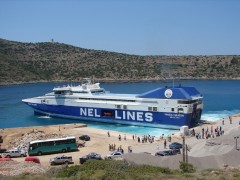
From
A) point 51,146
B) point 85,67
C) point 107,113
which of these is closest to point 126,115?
point 107,113

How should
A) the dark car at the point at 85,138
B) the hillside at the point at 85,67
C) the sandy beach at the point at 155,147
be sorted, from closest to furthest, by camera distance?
1. the sandy beach at the point at 155,147
2. the dark car at the point at 85,138
3. the hillside at the point at 85,67

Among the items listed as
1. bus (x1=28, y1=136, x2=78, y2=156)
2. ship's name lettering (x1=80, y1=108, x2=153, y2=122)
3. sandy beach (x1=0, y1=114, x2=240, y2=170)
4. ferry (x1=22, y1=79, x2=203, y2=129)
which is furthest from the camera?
ship's name lettering (x1=80, y1=108, x2=153, y2=122)

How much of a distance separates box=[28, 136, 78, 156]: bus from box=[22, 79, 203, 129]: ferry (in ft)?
56.7

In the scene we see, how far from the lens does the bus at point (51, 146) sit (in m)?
33.1

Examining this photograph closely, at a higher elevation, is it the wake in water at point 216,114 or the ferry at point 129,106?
the ferry at point 129,106

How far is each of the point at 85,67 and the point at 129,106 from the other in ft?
427

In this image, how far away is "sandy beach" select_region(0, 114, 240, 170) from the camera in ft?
80.1

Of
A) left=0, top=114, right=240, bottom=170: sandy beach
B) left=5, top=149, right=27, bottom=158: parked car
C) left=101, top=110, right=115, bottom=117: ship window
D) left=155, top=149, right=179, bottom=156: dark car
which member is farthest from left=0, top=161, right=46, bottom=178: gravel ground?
left=101, top=110, right=115, bottom=117: ship window

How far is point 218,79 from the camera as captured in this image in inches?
6865

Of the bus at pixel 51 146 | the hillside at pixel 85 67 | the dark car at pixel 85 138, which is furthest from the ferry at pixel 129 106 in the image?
the hillside at pixel 85 67

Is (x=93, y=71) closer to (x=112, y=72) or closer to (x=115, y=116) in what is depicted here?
(x=112, y=72)

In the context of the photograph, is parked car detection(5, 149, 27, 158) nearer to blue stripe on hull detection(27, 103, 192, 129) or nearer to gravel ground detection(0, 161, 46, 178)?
gravel ground detection(0, 161, 46, 178)

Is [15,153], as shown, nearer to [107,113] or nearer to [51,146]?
[51,146]

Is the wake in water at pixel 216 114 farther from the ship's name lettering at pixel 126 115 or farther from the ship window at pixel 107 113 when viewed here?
the ship window at pixel 107 113
